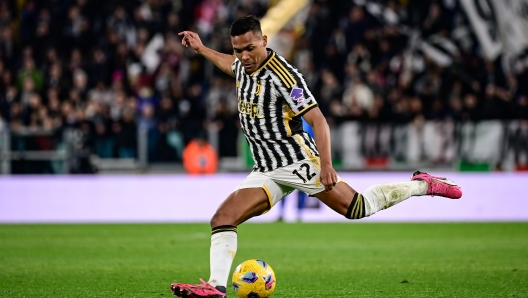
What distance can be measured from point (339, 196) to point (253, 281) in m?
0.90

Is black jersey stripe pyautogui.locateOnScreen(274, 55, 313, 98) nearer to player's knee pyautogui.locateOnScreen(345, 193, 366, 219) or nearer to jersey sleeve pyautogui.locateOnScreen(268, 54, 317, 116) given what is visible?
jersey sleeve pyautogui.locateOnScreen(268, 54, 317, 116)

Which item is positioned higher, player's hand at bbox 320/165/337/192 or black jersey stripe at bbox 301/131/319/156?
black jersey stripe at bbox 301/131/319/156

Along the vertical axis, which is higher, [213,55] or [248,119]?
[213,55]

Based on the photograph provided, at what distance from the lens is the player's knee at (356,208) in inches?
255

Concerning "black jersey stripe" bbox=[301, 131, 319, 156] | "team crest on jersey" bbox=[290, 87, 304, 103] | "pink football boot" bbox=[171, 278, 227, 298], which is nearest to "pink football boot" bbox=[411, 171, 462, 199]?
"black jersey stripe" bbox=[301, 131, 319, 156]

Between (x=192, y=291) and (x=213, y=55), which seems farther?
(x=213, y=55)

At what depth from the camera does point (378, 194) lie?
22.1ft

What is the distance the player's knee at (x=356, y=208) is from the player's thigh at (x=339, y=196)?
0.9 inches

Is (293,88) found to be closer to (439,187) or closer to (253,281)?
(253,281)

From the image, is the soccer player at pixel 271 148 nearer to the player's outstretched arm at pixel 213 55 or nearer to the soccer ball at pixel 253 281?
the soccer ball at pixel 253 281

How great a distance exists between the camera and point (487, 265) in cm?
879

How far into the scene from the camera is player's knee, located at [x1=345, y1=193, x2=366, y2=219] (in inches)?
255

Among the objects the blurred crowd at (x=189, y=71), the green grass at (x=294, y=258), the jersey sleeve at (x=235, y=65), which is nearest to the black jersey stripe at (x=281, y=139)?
the jersey sleeve at (x=235, y=65)

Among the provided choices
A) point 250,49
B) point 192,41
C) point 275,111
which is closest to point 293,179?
point 275,111
